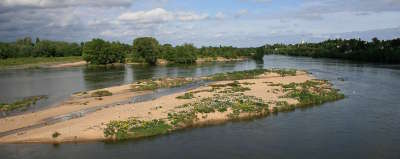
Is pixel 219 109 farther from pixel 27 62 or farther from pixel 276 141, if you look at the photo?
pixel 27 62

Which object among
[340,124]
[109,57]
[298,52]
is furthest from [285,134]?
[298,52]

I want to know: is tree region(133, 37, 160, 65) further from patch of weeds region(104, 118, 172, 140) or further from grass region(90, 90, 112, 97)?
patch of weeds region(104, 118, 172, 140)

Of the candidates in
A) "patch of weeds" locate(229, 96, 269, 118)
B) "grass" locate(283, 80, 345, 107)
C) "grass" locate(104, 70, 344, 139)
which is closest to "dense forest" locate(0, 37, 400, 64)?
"grass" locate(283, 80, 345, 107)

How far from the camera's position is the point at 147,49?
127562 millimetres

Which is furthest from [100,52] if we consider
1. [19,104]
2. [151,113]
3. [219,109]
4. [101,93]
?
[219,109]

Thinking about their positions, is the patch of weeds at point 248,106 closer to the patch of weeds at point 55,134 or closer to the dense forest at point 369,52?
the patch of weeds at point 55,134

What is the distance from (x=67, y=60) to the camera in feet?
473

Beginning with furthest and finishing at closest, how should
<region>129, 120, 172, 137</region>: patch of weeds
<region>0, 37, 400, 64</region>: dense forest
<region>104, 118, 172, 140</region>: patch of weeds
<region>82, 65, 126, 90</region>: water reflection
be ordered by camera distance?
<region>0, 37, 400, 64</region>: dense forest
<region>82, 65, 126, 90</region>: water reflection
<region>129, 120, 172, 137</region>: patch of weeds
<region>104, 118, 172, 140</region>: patch of weeds

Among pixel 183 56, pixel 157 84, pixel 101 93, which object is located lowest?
pixel 101 93

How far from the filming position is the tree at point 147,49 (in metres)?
127

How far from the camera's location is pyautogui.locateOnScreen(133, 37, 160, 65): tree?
127312 mm

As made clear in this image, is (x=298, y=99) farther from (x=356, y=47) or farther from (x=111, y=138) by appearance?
(x=356, y=47)

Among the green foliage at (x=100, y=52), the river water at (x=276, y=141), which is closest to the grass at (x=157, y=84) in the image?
the river water at (x=276, y=141)

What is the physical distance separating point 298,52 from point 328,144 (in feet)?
571
